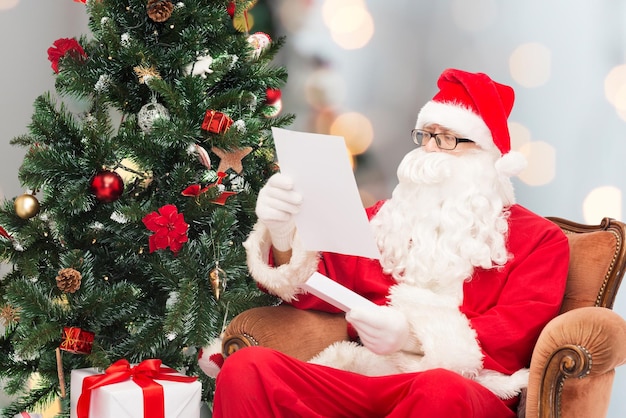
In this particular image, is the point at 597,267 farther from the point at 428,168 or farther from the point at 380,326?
the point at 380,326

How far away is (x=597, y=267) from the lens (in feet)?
7.23

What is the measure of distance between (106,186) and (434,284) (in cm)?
108

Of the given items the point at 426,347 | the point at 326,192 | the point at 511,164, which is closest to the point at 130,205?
the point at 326,192

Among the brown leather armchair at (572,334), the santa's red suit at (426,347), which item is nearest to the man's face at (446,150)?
the santa's red suit at (426,347)

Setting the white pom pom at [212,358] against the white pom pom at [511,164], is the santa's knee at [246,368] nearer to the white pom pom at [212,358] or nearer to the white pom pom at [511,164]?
the white pom pom at [212,358]

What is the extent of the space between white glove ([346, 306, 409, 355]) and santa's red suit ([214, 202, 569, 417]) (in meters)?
0.07

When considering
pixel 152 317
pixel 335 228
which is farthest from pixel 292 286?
pixel 152 317

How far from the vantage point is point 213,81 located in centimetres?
249

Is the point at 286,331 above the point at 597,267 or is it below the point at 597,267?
below

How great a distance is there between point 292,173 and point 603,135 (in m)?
1.66

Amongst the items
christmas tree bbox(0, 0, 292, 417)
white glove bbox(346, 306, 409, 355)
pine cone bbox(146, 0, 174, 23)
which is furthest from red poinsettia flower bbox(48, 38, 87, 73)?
white glove bbox(346, 306, 409, 355)

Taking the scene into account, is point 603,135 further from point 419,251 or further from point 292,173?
point 292,173

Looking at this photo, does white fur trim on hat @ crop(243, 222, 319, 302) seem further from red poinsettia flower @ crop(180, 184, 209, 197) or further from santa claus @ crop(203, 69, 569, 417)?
red poinsettia flower @ crop(180, 184, 209, 197)

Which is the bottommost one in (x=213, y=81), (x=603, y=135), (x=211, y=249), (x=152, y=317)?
(x=152, y=317)
